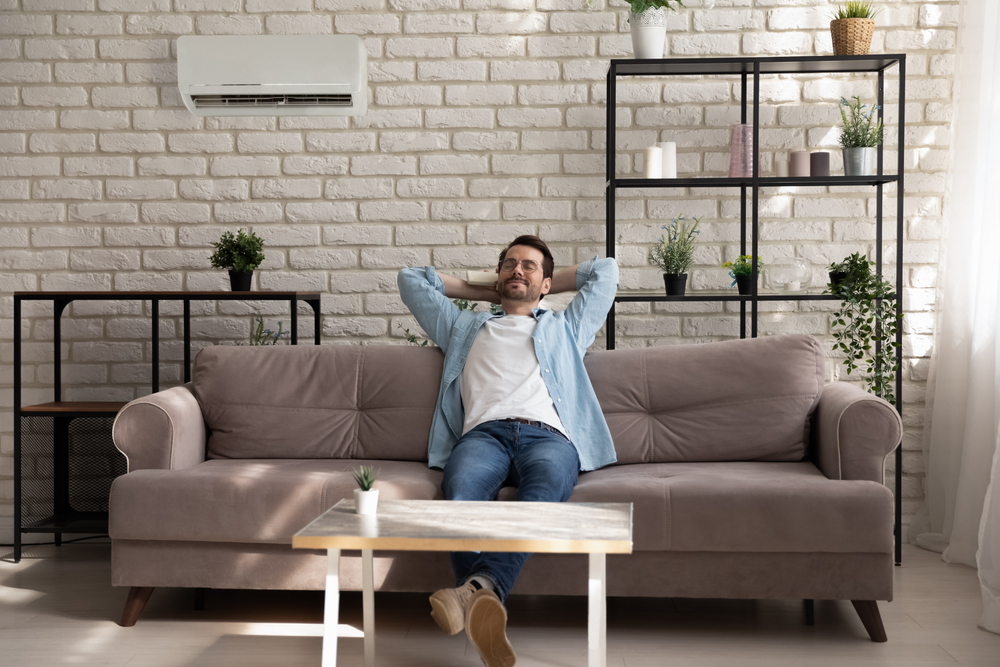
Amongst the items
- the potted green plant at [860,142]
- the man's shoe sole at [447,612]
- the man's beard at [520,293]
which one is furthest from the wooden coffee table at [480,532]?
the potted green plant at [860,142]

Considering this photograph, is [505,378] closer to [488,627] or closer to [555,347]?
[555,347]

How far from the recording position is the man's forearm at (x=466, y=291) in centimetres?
290

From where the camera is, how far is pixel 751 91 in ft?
10.8

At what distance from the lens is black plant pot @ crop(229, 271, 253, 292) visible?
3076 mm

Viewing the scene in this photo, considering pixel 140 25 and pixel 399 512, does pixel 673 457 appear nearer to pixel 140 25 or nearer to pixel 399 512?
pixel 399 512

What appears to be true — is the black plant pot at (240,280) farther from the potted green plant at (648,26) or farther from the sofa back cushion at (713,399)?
the potted green plant at (648,26)

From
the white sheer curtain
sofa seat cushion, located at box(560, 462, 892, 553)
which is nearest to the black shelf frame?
sofa seat cushion, located at box(560, 462, 892, 553)

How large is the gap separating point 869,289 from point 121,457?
2858 mm

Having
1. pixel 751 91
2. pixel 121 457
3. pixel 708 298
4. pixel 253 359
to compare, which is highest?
pixel 751 91

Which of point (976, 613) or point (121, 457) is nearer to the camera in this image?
point (976, 613)

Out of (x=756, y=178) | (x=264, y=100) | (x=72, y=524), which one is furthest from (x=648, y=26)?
(x=72, y=524)

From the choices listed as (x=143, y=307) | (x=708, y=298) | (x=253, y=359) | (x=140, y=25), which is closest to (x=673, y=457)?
(x=708, y=298)

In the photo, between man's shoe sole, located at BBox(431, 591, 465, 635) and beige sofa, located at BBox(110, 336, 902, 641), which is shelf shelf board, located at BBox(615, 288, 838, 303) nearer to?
beige sofa, located at BBox(110, 336, 902, 641)

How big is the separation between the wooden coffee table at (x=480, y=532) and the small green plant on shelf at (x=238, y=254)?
1.48 metres
